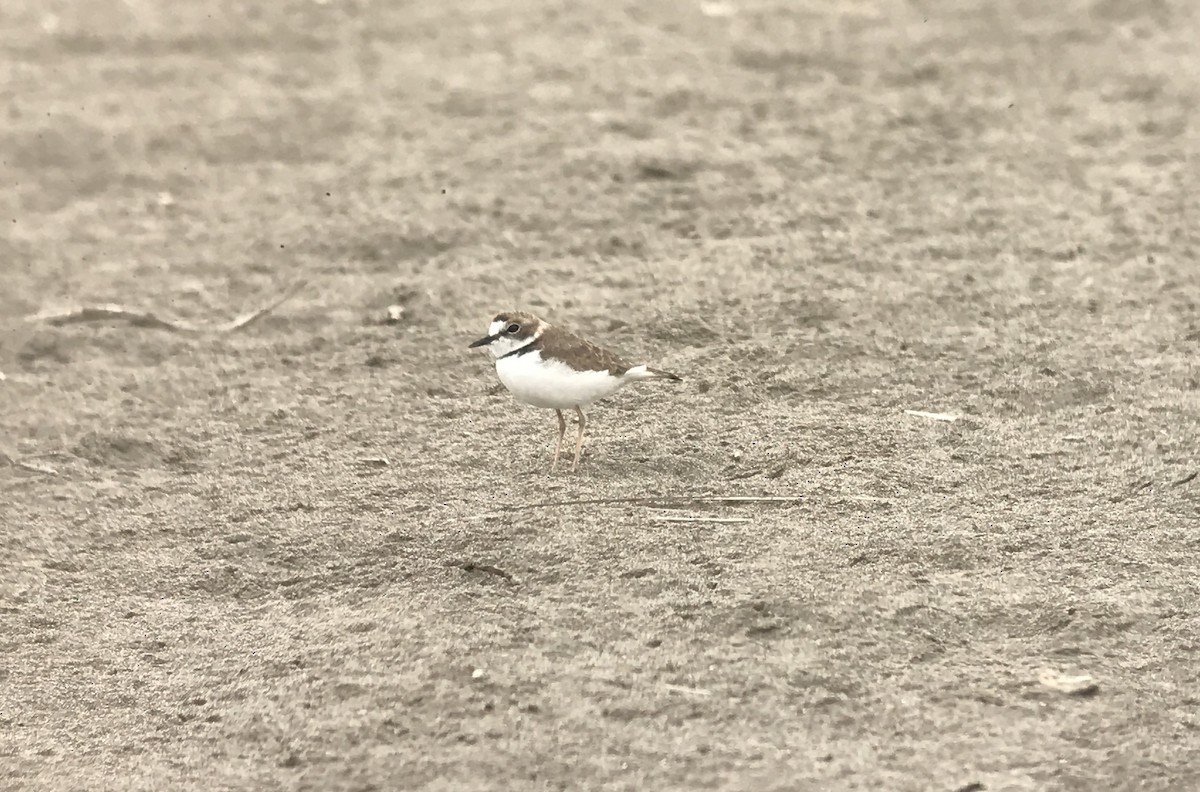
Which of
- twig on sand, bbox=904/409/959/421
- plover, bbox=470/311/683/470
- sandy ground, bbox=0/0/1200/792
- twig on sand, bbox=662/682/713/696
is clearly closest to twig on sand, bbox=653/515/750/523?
sandy ground, bbox=0/0/1200/792

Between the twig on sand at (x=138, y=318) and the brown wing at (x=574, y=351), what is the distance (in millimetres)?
1921

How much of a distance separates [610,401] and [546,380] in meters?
0.88

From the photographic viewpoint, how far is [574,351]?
3502 mm

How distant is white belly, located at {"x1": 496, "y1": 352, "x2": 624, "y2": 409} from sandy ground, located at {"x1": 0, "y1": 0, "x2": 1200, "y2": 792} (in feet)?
1.00

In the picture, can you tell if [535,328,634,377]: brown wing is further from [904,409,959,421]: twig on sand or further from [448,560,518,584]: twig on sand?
[904,409,959,421]: twig on sand

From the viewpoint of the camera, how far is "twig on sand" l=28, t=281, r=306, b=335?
491 centimetres

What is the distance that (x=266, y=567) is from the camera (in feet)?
11.2

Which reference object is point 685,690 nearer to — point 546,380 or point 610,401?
point 546,380

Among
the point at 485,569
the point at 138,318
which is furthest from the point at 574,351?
the point at 138,318

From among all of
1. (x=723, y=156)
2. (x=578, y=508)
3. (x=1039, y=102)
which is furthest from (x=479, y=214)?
(x=1039, y=102)

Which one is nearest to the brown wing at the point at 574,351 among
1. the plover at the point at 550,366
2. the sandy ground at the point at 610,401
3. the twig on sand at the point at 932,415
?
the plover at the point at 550,366

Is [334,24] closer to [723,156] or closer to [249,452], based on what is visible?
[723,156]

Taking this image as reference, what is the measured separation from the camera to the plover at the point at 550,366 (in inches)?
136

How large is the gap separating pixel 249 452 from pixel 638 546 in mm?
1531
